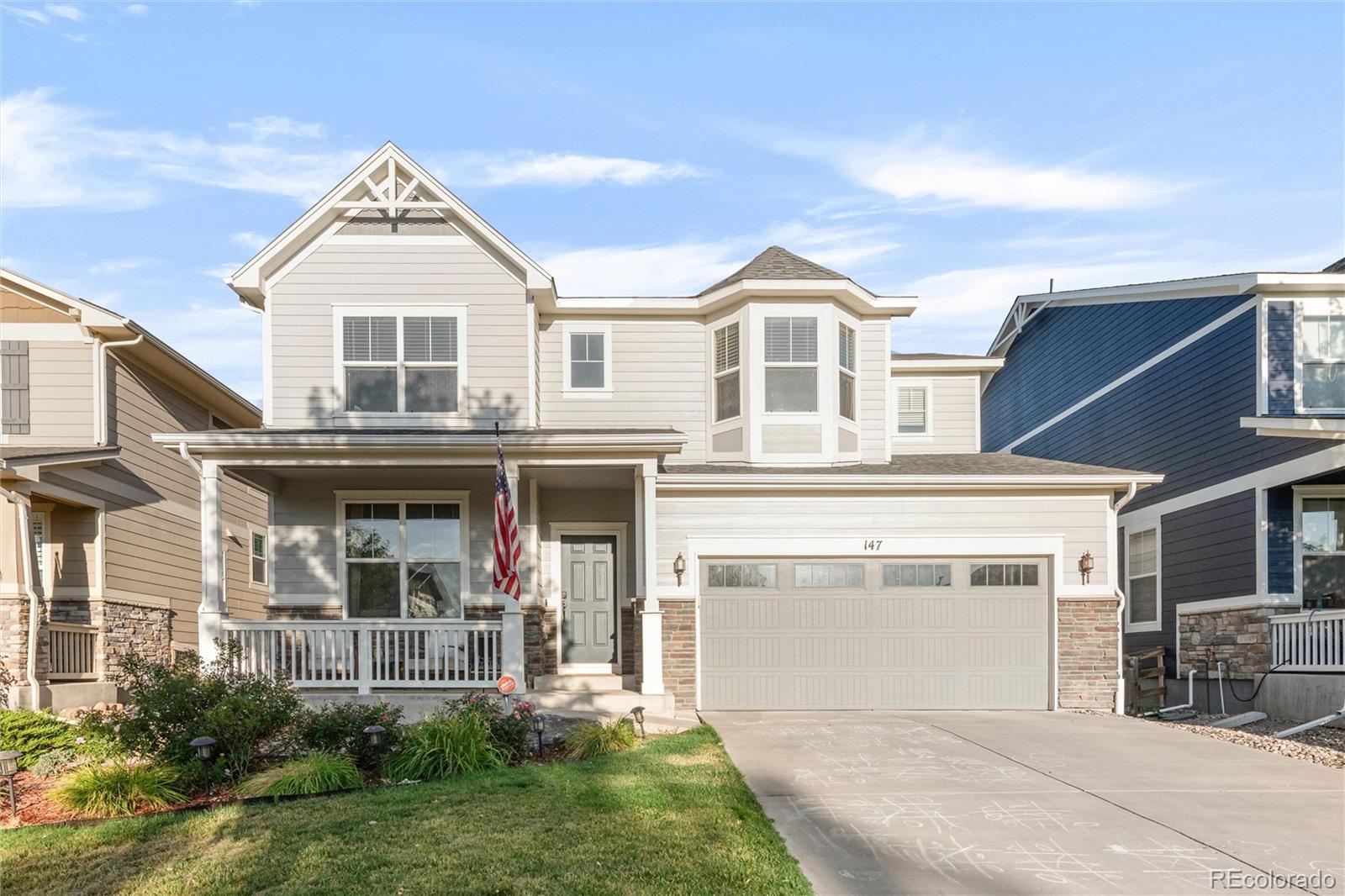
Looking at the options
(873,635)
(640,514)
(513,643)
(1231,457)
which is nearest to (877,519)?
(873,635)

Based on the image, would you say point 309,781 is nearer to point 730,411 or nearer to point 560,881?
point 560,881

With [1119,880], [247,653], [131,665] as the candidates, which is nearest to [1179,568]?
[1119,880]

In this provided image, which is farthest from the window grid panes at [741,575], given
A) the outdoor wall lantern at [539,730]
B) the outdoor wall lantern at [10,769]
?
the outdoor wall lantern at [10,769]

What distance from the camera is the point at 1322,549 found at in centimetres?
1442

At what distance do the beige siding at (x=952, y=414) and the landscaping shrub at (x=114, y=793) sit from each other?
12.1 metres

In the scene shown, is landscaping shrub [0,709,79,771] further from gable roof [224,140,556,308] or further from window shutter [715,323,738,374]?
window shutter [715,323,738,374]

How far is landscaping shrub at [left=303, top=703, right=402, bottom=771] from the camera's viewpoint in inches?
362

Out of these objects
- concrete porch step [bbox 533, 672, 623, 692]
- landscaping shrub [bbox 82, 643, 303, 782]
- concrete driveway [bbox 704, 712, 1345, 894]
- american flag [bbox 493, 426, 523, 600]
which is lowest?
concrete porch step [bbox 533, 672, 623, 692]

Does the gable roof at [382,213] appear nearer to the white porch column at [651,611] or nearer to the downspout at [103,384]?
the downspout at [103,384]

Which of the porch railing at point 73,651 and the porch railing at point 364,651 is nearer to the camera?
the porch railing at point 364,651

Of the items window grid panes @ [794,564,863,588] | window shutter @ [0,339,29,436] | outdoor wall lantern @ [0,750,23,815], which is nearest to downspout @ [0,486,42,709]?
window shutter @ [0,339,29,436]

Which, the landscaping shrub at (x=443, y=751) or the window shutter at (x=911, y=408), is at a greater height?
the window shutter at (x=911, y=408)

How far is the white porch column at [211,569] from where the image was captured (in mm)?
12125

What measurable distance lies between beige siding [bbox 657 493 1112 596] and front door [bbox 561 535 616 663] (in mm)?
1320
